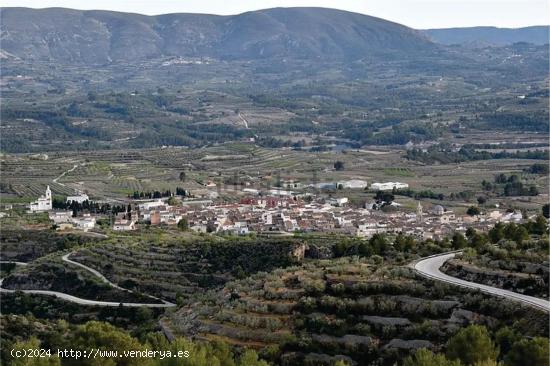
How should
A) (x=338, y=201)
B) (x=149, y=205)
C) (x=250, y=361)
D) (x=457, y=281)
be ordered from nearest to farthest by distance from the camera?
(x=250, y=361) → (x=457, y=281) → (x=149, y=205) → (x=338, y=201)

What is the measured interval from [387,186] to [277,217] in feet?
56.3

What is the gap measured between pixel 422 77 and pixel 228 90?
3592 cm

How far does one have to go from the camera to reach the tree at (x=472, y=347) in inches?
546

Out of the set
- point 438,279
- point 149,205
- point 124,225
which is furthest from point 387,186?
point 438,279

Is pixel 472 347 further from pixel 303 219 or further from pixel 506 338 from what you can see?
pixel 303 219

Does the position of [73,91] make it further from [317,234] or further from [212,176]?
[317,234]

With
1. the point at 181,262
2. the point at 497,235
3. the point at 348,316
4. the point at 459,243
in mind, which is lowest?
the point at 181,262

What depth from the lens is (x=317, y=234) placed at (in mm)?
44469

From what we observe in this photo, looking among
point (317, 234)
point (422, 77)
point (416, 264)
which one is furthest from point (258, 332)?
point (422, 77)

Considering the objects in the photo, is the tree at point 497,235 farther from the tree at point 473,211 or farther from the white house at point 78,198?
the white house at point 78,198

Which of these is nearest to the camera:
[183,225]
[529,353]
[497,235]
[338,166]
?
[529,353]

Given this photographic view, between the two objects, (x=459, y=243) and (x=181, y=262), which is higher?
(x=459, y=243)

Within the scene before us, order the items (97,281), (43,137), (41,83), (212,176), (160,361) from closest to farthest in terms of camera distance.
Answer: (160,361) < (97,281) < (212,176) < (43,137) < (41,83)

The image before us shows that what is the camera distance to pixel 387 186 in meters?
64.6
